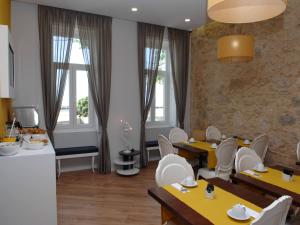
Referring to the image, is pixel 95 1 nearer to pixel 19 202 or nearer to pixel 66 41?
pixel 66 41

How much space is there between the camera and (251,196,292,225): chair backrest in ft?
4.17

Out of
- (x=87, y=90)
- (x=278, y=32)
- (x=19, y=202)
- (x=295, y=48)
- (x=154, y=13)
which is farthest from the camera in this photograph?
(x=87, y=90)

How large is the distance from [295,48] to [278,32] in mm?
422

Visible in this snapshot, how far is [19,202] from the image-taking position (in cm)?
218

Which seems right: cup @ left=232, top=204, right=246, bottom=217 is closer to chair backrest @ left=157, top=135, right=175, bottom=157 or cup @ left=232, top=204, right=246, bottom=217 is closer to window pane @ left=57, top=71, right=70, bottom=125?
chair backrest @ left=157, top=135, right=175, bottom=157

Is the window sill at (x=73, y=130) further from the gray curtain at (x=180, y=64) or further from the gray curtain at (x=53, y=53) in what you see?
the gray curtain at (x=180, y=64)

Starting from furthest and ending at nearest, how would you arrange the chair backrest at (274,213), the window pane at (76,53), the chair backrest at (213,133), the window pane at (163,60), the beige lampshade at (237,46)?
the window pane at (163,60) → the chair backrest at (213,133) → the window pane at (76,53) → the beige lampshade at (237,46) → the chair backrest at (274,213)

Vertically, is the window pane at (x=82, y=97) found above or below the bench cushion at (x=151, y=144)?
above

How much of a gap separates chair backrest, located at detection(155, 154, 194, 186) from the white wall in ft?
9.37

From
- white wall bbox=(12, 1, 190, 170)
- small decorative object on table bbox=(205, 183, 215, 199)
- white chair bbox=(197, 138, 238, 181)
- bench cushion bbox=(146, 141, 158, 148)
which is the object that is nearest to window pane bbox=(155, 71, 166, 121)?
white wall bbox=(12, 1, 190, 170)

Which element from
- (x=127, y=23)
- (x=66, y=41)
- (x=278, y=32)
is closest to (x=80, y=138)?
(x=66, y=41)

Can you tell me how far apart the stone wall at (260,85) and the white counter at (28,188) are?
345 centimetres

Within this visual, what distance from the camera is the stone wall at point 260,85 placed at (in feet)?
12.1

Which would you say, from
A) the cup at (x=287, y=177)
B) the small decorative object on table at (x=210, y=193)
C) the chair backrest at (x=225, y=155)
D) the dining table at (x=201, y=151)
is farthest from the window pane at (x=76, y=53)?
the cup at (x=287, y=177)
